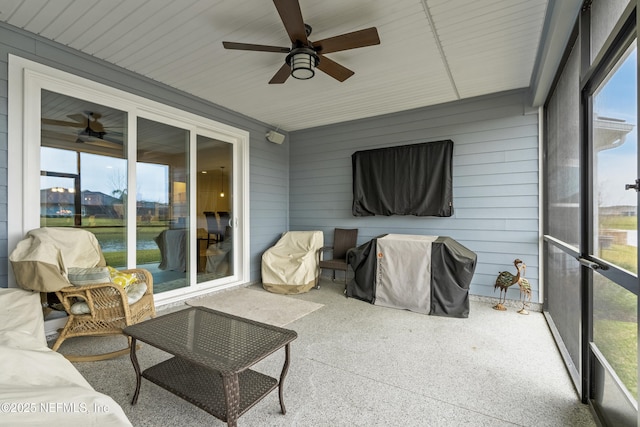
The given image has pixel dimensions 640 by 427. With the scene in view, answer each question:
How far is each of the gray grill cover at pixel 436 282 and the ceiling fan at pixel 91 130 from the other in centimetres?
328

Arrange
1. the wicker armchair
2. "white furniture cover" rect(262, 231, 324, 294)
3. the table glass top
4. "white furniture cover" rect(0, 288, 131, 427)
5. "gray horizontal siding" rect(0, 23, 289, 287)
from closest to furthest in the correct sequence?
"white furniture cover" rect(0, 288, 131, 427)
the table glass top
the wicker armchair
"gray horizontal siding" rect(0, 23, 289, 287)
"white furniture cover" rect(262, 231, 324, 294)

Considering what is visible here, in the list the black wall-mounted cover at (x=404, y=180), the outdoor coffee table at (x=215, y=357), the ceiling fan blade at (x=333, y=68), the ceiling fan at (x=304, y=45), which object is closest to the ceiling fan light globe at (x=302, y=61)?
the ceiling fan at (x=304, y=45)

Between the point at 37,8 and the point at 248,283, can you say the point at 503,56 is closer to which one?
the point at 37,8

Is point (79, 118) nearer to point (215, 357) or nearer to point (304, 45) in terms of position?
point (304, 45)

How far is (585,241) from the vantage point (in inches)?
73.7

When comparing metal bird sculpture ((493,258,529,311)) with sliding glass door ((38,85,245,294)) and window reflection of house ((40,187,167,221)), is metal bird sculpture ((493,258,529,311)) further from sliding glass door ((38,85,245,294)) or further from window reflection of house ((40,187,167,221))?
window reflection of house ((40,187,167,221))

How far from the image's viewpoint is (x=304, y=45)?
7.56ft

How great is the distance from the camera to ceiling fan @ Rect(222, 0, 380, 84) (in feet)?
6.63

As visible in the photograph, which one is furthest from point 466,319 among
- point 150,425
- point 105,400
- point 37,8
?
point 37,8

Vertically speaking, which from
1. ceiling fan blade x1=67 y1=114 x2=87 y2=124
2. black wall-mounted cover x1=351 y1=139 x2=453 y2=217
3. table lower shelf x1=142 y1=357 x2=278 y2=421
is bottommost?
table lower shelf x1=142 y1=357 x2=278 y2=421

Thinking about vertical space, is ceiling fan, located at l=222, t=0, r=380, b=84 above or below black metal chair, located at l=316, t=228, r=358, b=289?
above

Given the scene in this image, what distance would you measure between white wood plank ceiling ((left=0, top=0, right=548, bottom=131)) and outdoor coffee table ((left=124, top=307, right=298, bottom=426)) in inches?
90.6

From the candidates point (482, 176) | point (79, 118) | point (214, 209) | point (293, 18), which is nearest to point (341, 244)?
point (214, 209)

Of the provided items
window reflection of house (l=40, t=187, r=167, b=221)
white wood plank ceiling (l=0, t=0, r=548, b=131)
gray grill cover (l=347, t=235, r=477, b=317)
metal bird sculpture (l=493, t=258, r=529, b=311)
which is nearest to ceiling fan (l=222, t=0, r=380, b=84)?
white wood plank ceiling (l=0, t=0, r=548, b=131)
